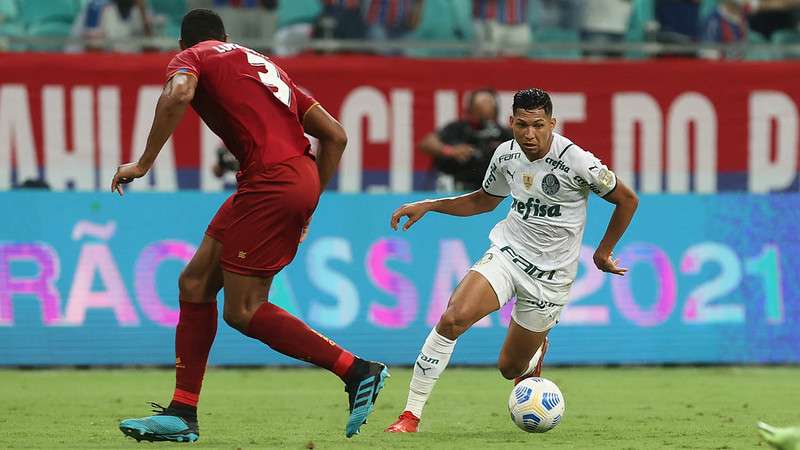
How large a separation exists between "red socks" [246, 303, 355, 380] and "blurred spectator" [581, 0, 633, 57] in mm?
8787

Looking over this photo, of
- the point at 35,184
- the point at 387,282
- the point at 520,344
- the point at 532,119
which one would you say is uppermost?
the point at 532,119

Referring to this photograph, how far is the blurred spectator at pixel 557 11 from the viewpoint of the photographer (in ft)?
50.5

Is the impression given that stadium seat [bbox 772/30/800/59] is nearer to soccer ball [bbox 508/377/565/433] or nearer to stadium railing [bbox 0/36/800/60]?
stadium railing [bbox 0/36/800/60]

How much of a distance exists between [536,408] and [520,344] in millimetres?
838

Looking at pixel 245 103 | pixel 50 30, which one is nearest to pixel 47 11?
pixel 50 30

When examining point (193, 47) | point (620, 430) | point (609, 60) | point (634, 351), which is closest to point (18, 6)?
point (609, 60)

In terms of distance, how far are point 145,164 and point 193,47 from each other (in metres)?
0.75

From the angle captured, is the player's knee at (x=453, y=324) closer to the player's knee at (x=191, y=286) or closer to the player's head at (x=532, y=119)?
the player's head at (x=532, y=119)

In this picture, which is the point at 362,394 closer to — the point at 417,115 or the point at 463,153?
the point at 463,153

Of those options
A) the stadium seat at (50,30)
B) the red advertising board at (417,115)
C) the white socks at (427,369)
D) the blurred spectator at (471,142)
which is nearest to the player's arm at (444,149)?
the blurred spectator at (471,142)

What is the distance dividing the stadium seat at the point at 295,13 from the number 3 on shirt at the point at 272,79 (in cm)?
773

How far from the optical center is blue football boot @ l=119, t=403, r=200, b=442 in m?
7.20

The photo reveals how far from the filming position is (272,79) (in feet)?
24.3

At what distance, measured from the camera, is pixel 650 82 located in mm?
15266
